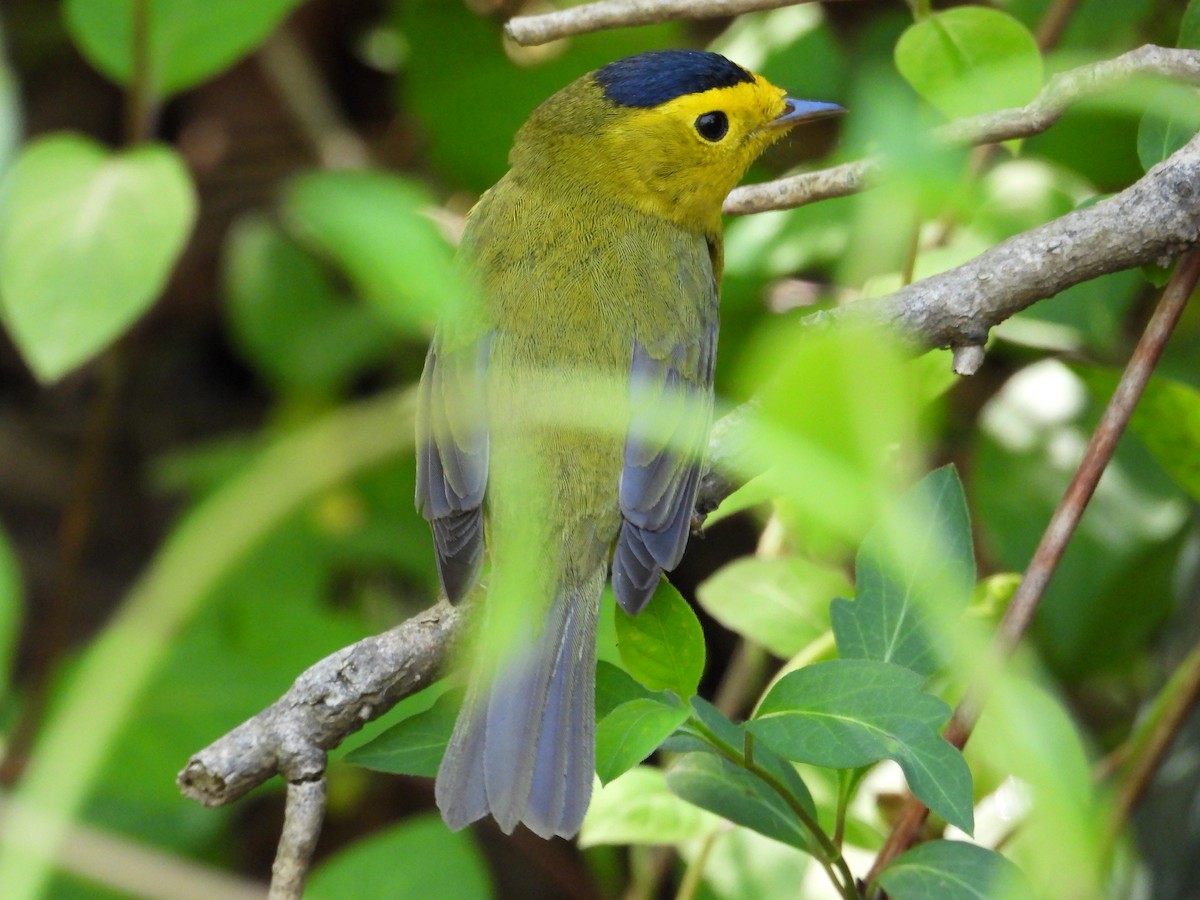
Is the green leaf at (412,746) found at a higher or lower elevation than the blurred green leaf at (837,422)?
lower

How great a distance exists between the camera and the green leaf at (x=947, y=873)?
150 cm

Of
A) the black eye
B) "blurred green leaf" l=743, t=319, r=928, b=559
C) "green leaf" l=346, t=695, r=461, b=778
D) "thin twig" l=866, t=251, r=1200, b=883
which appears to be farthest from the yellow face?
"blurred green leaf" l=743, t=319, r=928, b=559

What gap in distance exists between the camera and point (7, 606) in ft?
5.95

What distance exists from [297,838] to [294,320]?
2754 millimetres

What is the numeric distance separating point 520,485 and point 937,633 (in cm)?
82

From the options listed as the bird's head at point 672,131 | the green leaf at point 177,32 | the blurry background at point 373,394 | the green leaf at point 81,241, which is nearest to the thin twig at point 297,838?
the blurry background at point 373,394

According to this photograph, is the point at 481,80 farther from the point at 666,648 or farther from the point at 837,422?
the point at 837,422

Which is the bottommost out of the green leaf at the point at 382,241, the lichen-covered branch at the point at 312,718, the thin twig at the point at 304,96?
the thin twig at the point at 304,96

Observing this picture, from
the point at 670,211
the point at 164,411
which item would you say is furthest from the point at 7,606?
the point at 164,411

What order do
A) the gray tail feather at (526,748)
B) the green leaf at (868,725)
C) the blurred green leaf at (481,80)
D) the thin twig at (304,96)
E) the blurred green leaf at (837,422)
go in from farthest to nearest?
the thin twig at (304,96) < the blurred green leaf at (481,80) < the gray tail feather at (526,748) < the green leaf at (868,725) < the blurred green leaf at (837,422)

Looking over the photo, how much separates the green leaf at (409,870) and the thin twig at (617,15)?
4.15ft

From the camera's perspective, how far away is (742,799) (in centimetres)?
170

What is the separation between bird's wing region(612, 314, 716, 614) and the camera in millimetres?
2016

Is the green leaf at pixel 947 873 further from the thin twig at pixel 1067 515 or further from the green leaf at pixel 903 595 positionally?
the green leaf at pixel 903 595
